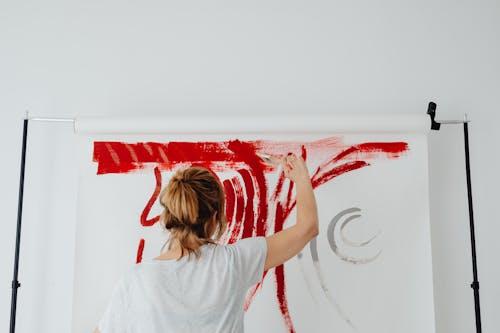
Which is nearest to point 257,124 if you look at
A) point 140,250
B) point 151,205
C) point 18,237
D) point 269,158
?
point 269,158

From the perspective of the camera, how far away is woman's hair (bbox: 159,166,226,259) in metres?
1.31

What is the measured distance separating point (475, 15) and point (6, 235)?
81.3 inches

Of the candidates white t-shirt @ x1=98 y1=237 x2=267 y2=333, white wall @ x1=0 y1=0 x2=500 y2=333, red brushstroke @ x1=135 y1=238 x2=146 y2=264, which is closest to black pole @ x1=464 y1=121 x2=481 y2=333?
white wall @ x1=0 y1=0 x2=500 y2=333

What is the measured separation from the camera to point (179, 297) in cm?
128

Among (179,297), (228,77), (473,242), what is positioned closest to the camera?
(179,297)

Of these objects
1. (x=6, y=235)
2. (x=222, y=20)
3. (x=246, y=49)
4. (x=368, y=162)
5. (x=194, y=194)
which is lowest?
(x=6, y=235)

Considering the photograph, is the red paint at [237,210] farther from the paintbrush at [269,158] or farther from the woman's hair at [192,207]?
the woman's hair at [192,207]

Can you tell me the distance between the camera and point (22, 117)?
6.54 feet

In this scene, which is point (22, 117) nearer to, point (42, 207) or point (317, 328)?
point (42, 207)

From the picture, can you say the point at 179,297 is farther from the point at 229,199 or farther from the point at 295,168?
the point at 295,168

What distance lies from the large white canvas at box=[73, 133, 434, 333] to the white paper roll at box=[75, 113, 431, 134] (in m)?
0.04

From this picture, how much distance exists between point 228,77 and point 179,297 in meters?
0.98

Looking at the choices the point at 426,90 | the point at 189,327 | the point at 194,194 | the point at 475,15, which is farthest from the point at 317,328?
the point at 475,15

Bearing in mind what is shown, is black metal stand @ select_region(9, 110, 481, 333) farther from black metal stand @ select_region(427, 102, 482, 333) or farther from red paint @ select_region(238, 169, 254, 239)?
red paint @ select_region(238, 169, 254, 239)
